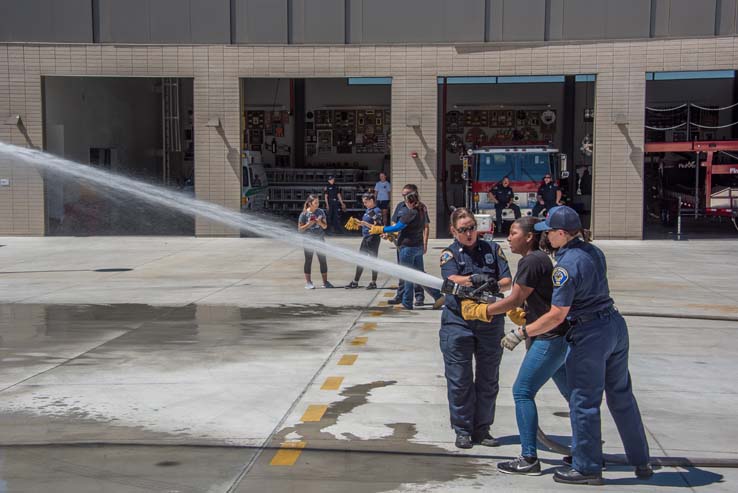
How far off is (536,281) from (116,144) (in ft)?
89.3

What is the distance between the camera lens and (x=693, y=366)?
29.7 feet

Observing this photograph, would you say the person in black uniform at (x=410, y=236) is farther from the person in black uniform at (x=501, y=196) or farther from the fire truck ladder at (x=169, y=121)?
the fire truck ladder at (x=169, y=121)

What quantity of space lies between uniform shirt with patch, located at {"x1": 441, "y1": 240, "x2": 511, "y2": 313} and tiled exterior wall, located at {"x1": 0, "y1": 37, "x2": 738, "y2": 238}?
17178 millimetres

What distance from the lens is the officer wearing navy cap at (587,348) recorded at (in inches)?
215

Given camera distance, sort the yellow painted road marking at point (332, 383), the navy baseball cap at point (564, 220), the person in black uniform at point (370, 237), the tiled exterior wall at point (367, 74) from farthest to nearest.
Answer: the tiled exterior wall at point (367, 74)
the person in black uniform at point (370, 237)
the yellow painted road marking at point (332, 383)
the navy baseball cap at point (564, 220)

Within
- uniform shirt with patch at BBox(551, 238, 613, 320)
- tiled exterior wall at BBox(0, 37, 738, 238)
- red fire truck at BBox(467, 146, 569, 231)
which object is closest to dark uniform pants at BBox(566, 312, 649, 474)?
uniform shirt with patch at BBox(551, 238, 613, 320)

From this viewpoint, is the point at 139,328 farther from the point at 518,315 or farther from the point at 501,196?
the point at 501,196

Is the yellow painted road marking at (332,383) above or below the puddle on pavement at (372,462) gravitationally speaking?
below

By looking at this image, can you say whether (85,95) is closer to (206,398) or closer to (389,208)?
(389,208)

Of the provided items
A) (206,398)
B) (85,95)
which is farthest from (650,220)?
(206,398)

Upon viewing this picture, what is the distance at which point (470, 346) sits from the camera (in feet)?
20.9

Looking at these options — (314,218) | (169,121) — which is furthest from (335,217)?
(314,218)

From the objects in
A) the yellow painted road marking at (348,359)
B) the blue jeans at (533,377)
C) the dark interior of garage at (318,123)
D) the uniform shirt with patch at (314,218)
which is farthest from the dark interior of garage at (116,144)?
the blue jeans at (533,377)

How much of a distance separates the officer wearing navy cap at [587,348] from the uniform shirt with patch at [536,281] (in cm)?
24
